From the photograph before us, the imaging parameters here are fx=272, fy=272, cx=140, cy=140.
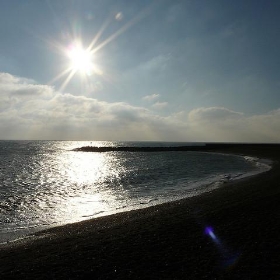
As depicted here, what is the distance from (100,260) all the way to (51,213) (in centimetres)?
1113

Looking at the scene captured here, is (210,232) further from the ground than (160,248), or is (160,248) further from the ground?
(210,232)

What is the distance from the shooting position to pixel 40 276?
8.73 m

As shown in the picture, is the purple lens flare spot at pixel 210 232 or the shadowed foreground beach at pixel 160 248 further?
the purple lens flare spot at pixel 210 232

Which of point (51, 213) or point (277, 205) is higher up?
point (277, 205)

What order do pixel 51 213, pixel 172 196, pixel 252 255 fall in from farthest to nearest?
pixel 172 196, pixel 51 213, pixel 252 255

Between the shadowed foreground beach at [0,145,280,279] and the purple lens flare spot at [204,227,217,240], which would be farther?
the purple lens flare spot at [204,227,217,240]

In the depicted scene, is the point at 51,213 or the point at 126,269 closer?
the point at 126,269

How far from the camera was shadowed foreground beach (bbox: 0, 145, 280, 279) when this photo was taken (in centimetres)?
865

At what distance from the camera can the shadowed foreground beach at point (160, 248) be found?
28.4 ft

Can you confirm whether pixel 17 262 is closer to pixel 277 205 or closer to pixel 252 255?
pixel 252 255

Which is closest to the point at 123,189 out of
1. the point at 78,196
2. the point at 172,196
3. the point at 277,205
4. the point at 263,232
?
the point at 78,196

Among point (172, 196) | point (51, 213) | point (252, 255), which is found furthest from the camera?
point (172, 196)

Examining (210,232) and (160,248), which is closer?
(160,248)

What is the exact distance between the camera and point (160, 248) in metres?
10.6
